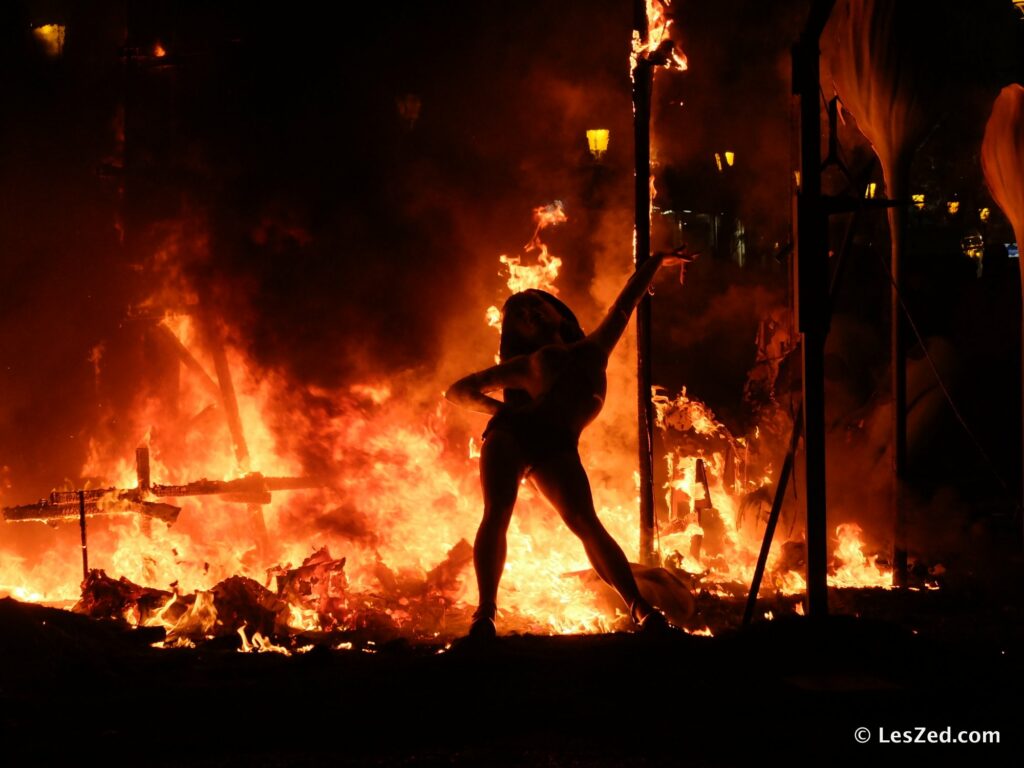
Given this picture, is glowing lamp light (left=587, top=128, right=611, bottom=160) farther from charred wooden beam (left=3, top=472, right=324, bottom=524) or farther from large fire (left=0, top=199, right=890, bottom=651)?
charred wooden beam (left=3, top=472, right=324, bottom=524)

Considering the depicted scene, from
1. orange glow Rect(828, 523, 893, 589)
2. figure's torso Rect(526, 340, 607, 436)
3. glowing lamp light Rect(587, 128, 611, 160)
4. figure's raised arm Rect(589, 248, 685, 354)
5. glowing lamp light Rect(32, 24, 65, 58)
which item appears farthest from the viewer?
glowing lamp light Rect(32, 24, 65, 58)

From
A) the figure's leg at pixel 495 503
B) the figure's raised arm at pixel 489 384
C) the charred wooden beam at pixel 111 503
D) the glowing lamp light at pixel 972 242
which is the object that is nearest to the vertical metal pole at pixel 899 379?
the figure's raised arm at pixel 489 384

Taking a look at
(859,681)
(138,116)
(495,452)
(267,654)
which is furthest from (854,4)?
(138,116)

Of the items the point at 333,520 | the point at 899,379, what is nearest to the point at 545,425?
the point at 899,379

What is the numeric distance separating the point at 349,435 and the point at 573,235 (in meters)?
4.58

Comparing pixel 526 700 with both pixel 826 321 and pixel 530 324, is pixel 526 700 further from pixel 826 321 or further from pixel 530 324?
pixel 530 324

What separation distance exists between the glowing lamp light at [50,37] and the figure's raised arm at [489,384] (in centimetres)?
970

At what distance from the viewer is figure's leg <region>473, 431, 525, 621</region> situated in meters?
7.00

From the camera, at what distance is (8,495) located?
13133 millimetres

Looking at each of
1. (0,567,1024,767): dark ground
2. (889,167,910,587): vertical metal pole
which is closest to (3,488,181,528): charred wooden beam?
(0,567,1024,767): dark ground

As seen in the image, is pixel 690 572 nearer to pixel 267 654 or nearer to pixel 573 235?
pixel 267 654

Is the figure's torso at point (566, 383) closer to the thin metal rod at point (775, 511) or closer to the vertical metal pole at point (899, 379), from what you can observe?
the thin metal rod at point (775, 511)

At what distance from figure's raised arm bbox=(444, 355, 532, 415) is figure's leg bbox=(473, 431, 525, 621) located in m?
0.27

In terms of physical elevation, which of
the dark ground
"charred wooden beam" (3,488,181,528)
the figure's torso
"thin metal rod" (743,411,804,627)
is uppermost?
the figure's torso
